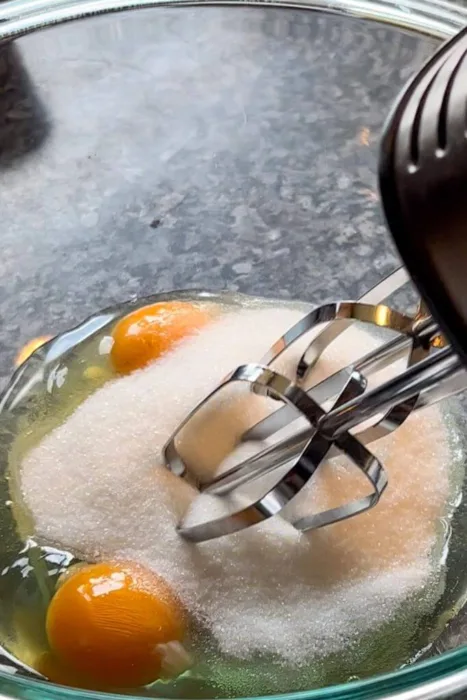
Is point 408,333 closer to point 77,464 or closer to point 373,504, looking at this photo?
point 373,504

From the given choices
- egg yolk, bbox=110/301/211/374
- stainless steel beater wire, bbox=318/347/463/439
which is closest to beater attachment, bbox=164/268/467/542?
stainless steel beater wire, bbox=318/347/463/439

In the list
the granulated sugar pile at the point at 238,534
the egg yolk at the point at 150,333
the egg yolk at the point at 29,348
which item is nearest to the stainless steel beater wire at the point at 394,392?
the granulated sugar pile at the point at 238,534

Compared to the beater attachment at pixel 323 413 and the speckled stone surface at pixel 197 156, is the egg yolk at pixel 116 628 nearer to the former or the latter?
the beater attachment at pixel 323 413

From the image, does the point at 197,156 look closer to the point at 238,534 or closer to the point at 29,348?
the point at 29,348

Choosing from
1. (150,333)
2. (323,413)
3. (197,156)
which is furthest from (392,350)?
(197,156)

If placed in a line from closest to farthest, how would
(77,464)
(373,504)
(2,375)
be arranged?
(373,504) → (77,464) → (2,375)

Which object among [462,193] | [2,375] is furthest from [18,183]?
[462,193]
